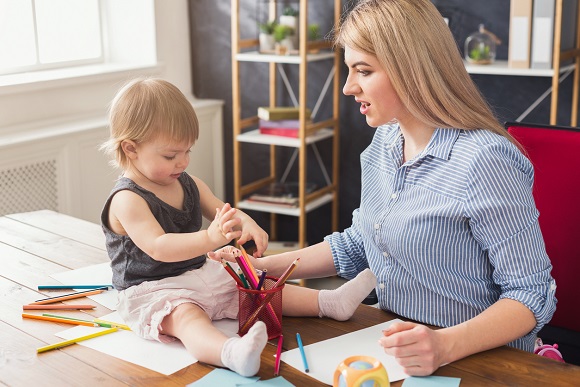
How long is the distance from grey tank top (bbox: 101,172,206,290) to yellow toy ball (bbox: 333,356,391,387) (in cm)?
50

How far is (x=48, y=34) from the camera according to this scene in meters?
3.68

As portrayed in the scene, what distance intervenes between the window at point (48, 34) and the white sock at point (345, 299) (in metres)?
2.46

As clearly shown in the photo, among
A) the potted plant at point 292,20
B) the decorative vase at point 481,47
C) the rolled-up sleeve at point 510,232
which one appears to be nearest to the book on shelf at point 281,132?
the potted plant at point 292,20

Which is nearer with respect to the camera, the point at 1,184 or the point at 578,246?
the point at 578,246

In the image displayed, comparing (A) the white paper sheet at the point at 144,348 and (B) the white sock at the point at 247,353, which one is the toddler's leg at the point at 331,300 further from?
(B) the white sock at the point at 247,353

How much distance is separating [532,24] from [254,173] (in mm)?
1756

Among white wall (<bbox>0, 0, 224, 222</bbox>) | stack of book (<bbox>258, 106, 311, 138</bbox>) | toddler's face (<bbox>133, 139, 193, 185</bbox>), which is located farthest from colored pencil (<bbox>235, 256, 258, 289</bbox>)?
stack of book (<bbox>258, 106, 311, 138</bbox>)

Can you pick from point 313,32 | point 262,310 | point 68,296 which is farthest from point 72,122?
point 262,310

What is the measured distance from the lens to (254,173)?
4.29 meters

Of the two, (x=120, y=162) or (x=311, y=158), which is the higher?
(x=120, y=162)

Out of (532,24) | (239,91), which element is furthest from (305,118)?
(532,24)

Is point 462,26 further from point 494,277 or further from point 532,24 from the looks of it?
point 494,277

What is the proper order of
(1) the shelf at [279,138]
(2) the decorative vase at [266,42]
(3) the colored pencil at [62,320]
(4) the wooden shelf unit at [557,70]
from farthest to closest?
1. (2) the decorative vase at [266,42]
2. (1) the shelf at [279,138]
3. (4) the wooden shelf unit at [557,70]
4. (3) the colored pencil at [62,320]

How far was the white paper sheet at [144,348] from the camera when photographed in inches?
53.2
